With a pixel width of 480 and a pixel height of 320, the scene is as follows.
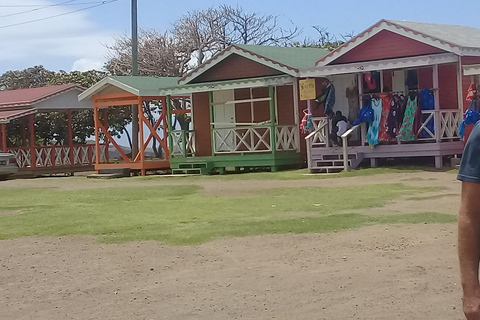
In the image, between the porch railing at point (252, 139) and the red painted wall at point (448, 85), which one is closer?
the red painted wall at point (448, 85)

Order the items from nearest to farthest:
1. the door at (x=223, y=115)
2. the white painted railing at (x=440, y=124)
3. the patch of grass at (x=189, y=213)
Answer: the patch of grass at (x=189, y=213) < the white painted railing at (x=440, y=124) < the door at (x=223, y=115)

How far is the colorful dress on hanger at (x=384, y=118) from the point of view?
2105 centimetres

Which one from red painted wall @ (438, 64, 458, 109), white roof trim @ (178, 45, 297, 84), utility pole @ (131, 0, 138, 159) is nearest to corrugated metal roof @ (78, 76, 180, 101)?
white roof trim @ (178, 45, 297, 84)

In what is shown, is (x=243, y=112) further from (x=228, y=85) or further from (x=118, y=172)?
(x=118, y=172)

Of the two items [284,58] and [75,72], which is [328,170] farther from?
[75,72]

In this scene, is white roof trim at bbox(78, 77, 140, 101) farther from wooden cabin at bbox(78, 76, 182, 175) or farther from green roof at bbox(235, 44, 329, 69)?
green roof at bbox(235, 44, 329, 69)

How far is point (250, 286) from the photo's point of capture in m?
8.07

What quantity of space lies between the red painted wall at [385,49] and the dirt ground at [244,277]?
11066 mm

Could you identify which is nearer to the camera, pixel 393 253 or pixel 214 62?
pixel 393 253

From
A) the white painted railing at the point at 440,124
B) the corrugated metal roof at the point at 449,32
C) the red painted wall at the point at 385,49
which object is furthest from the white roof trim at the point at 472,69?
the red painted wall at the point at 385,49

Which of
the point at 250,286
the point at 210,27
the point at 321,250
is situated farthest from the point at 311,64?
the point at 210,27

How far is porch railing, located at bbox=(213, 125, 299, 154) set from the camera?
2378 cm

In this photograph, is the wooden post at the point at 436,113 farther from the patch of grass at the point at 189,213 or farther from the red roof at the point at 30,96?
the red roof at the point at 30,96

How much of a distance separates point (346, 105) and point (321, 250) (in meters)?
13.9
